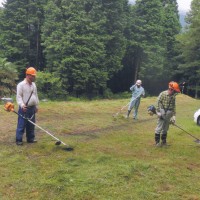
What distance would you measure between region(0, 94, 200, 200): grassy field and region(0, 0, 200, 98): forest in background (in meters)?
13.5

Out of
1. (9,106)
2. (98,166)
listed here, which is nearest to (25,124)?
(9,106)

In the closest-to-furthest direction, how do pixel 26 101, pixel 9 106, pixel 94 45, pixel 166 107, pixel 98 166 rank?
pixel 98 166, pixel 9 106, pixel 26 101, pixel 166 107, pixel 94 45

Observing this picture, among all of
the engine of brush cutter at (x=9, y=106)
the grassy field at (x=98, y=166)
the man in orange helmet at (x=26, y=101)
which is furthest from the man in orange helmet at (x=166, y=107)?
the engine of brush cutter at (x=9, y=106)

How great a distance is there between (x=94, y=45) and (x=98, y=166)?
2583 centimetres

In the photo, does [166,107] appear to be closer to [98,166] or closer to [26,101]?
[98,166]

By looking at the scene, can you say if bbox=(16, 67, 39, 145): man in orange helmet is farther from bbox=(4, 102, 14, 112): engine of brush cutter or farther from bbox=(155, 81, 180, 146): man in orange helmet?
bbox=(155, 81, 180, 146): man in orange helmet

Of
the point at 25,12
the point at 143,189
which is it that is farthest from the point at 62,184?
the point at 25,12

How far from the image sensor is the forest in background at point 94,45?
31828 mm

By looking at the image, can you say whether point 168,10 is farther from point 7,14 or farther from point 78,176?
point 78,176

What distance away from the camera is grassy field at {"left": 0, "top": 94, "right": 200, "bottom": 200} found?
655 centimetres

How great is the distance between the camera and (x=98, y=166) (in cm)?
794

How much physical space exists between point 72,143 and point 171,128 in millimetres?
5748

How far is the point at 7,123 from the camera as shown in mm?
13125

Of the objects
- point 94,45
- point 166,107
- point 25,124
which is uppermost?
point 94,45
